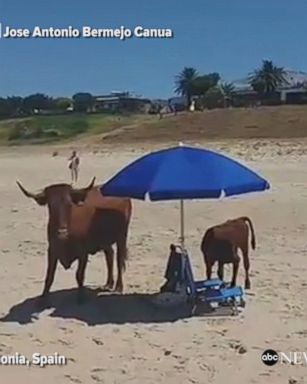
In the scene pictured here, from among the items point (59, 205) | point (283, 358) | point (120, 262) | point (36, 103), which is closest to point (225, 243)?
point (120, 262)

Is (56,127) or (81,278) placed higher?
(56,127)

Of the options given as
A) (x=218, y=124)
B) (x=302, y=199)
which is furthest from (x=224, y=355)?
(x=218, y=124)

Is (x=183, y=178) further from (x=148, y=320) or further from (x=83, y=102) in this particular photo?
(x=83, y=102)

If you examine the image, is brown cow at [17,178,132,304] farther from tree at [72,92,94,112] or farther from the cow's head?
tree at [72,92,94,112]

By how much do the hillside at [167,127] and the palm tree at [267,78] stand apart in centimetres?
1941

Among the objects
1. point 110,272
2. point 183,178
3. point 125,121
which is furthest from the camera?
point 125,121

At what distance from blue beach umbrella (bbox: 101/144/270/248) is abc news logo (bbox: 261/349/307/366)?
1.67 m

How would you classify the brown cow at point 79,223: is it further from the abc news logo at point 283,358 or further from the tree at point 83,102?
the tree at point 83,102

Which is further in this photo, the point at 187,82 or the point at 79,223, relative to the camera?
the point at 187,82

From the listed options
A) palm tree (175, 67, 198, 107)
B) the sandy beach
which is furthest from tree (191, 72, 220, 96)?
the sandy beach

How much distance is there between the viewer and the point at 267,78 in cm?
8419

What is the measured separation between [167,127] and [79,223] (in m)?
46.1

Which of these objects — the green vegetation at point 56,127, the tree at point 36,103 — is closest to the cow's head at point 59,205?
the tree at point 36,103

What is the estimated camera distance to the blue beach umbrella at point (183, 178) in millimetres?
9203
